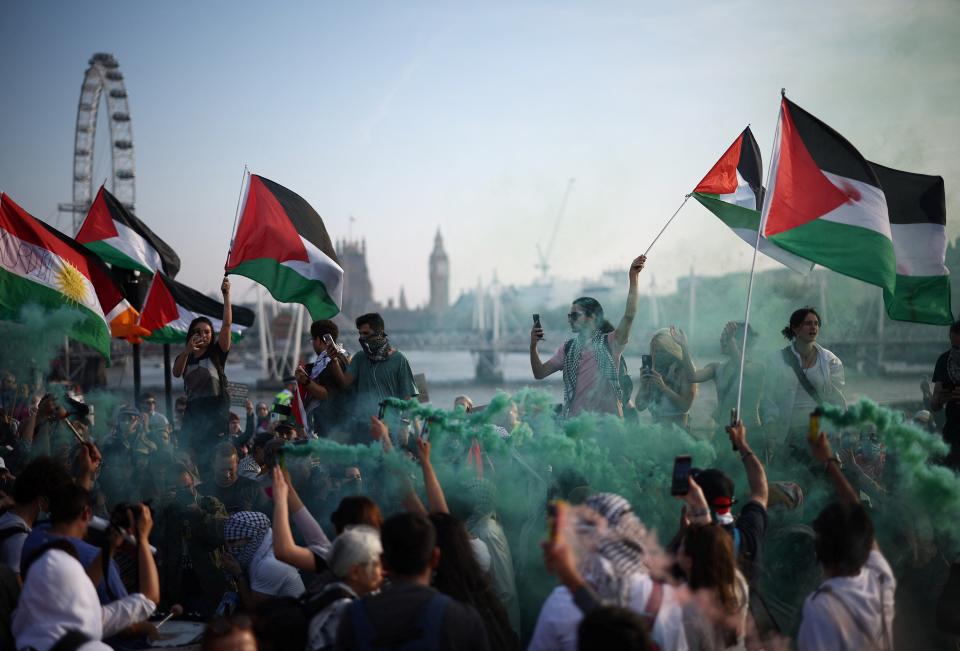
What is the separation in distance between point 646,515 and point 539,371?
167 centimetres

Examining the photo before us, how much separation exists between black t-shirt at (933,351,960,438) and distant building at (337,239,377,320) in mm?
152743

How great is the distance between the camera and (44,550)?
3393 millimetres

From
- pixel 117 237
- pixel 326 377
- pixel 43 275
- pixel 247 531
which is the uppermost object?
pixel 117 237

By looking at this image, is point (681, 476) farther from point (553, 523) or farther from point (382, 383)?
point (382, 383)

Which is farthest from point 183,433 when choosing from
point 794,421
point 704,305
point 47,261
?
point 704,305

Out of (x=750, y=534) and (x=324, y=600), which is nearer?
(x=324, y=600)

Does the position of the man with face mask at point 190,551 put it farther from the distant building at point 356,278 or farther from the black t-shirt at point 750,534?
the distant building at point 356,278

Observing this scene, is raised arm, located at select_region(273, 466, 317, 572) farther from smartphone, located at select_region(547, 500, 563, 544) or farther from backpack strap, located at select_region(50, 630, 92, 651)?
smartphone, located at select_region(547, 500, 563, 544)

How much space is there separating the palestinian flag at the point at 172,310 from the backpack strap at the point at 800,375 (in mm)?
6140

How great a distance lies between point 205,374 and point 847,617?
5.48 meters

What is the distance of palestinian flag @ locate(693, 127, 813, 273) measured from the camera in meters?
7.03

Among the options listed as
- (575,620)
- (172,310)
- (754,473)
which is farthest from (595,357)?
(172,310)

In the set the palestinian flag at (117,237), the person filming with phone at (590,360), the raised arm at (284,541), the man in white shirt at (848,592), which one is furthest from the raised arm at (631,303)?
the palestinian flag at (117,237)

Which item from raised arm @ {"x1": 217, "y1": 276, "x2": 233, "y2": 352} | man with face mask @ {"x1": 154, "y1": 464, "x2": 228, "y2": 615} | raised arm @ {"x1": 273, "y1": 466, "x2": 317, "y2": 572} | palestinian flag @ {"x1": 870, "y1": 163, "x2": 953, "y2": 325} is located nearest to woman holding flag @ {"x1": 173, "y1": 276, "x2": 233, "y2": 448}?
raised arm @ {"x1": 217, "y1": 276, "x2": 233, "y2": 352}
